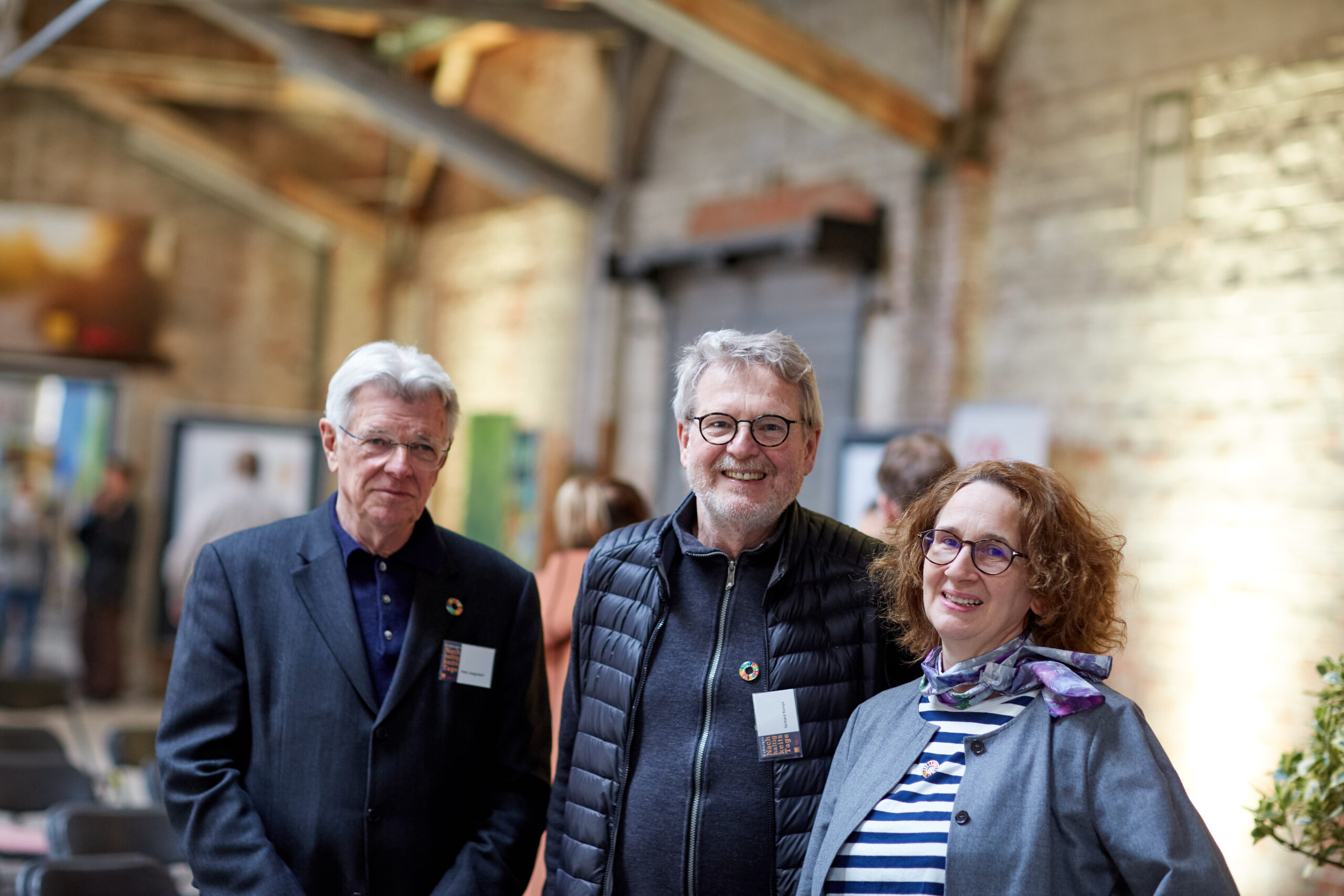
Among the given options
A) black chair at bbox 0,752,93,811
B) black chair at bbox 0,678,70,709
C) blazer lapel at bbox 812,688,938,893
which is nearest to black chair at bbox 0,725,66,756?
black chair at bbox 0,752,93,811

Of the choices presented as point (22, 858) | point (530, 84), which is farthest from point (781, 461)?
point (530, 84)

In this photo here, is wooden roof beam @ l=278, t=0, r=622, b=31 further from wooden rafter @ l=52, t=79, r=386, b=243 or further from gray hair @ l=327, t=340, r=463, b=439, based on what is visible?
gray hair @ l=327, t=340, r=463, b=439

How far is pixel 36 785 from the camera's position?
462 cm

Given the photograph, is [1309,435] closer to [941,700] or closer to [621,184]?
[941,700]

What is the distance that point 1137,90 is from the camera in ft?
20.3

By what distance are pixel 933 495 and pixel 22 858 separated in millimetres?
3766

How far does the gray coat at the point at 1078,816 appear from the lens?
5.45ft

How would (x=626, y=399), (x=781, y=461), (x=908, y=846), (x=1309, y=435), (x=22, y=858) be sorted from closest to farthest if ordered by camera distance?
(x=908, y=846) → (x=781, y=461) → (x=22, y=858) → (x=1309, y=435) → (x=626, y=399)

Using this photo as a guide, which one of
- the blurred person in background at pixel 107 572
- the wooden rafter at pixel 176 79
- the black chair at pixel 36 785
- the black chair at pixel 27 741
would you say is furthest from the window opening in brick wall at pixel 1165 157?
the blurred person in background at pixel 107 572

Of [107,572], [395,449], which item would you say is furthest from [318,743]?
[107,572]

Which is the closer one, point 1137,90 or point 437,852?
point 437,852

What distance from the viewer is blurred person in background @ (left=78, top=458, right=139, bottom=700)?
404 inches

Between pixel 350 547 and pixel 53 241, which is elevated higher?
pixel 53 241

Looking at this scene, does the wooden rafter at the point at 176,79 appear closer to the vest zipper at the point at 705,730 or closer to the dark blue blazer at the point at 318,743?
the dark blue blazer at the point at 318,743
